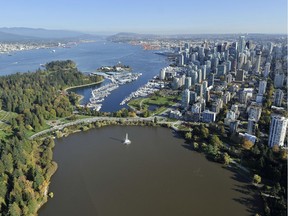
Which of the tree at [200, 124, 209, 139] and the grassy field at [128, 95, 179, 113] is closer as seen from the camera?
the tree at [200, 124, 209, 139]

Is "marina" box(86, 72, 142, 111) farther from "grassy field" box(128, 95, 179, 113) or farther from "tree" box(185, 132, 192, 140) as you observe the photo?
"tree" box(185, 132, 192, 140)

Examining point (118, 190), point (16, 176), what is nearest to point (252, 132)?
point (118, 190)

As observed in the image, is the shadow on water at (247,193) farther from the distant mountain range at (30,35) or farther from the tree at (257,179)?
the distant mountain range at (30,35)

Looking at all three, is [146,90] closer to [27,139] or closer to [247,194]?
[27,139]

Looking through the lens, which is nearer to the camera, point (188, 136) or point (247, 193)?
point (247, 193)

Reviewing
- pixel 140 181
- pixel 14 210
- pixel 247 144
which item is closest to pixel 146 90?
pixel 247 144

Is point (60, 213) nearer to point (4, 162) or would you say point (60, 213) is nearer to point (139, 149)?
point (4, 162)

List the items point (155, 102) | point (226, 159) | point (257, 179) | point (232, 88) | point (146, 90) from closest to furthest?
point (257, 179) → point (226, 159) → point (155, 102) → point (232, 88) → point (146, 90)

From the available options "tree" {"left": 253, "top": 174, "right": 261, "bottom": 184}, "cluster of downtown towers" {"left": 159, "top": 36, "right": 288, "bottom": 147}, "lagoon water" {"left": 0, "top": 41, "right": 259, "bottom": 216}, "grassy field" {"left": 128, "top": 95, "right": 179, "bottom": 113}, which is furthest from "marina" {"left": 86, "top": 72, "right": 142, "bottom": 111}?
"tree" {"left": 253, "top": 174, "right": 261, "bottom": 184}

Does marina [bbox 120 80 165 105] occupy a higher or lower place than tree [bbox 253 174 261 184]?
higher
